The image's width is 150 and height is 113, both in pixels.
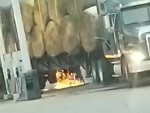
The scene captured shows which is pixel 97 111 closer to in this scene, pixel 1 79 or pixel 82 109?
pixel 82 109

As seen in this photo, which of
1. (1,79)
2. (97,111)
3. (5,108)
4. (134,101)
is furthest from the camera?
(1,79)

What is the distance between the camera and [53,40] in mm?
7027

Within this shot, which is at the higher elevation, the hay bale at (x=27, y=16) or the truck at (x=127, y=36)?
the hay bale at (x=27, y=16)

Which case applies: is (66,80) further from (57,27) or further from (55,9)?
(55,9)

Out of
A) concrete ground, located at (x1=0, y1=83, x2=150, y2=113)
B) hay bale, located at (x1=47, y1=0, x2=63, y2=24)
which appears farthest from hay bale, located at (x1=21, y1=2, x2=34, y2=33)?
concrete ground, located at (x1=0, y1=83, x2=150, y2=113)

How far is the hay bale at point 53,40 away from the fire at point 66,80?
13.5 inches

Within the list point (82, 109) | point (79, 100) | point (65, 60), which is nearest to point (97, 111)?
point (82, 109)

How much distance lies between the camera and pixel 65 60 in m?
6.97

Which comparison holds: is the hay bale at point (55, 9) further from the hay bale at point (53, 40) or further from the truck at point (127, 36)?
the truck at point (127, 36)

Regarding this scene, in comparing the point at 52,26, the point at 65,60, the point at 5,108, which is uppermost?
the point at 52,26

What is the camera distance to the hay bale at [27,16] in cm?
709

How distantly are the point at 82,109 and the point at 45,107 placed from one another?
0.84 meters

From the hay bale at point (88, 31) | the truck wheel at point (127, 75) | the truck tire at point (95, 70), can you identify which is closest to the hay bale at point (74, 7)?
the hay bale at point (88, 31)

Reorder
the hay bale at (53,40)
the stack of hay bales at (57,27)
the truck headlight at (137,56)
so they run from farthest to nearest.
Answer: the hay bale at (53,40)
the stack of hay bales at (57,27)
the truck headlight at (137,56)
